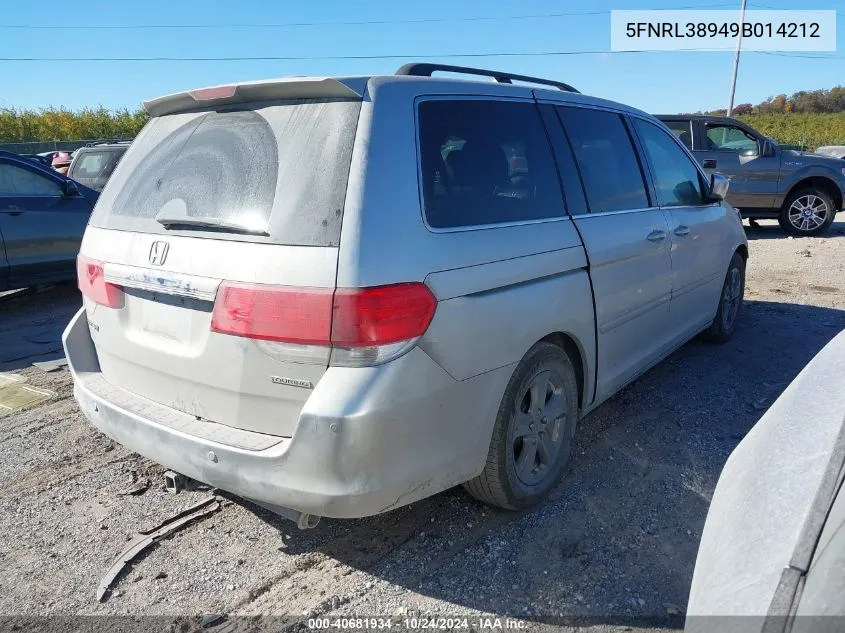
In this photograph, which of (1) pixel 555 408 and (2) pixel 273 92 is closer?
(2) pixel 273 92

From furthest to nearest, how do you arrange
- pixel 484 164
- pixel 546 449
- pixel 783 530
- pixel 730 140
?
pixel 730 140 < pixel 546 449 < pixel 484 164 < pixel 783 530

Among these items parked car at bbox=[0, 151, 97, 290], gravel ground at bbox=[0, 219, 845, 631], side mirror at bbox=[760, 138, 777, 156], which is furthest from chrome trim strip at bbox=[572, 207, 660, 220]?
side mirror at bbox=[760, 138, 777, 156]

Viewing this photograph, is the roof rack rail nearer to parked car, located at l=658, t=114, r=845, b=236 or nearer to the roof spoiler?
the roof spoiler

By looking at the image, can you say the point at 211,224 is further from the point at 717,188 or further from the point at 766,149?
the point at 766,149

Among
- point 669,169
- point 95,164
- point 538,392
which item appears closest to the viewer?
point 538,392

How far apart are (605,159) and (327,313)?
226 centimetres

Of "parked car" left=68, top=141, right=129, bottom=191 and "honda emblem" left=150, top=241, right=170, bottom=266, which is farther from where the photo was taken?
"parked car" left=68, top=141, right=129, bottom=191

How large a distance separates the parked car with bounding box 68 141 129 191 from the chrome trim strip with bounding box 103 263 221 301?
9395mm

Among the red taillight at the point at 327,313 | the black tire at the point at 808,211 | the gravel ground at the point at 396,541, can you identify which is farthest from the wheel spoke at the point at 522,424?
the black tire at the point at 808,211

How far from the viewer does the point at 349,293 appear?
219 centimetres

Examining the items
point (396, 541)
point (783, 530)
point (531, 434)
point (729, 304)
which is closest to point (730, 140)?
point (729, 304)

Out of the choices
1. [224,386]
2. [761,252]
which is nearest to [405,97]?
[224,386]

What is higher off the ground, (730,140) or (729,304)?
(729,304)

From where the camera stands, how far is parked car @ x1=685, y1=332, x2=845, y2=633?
4.30 feet
